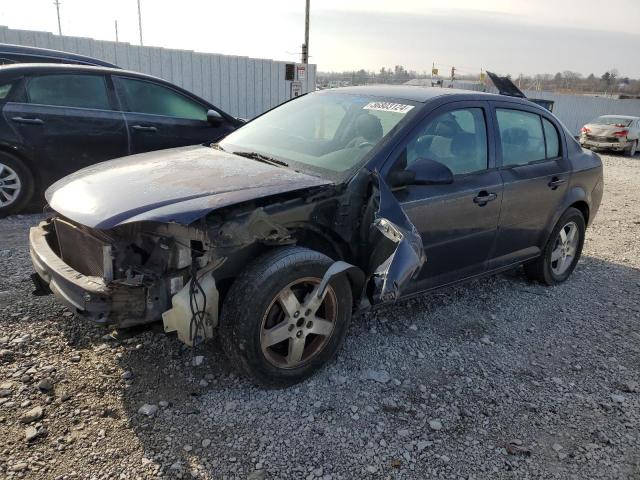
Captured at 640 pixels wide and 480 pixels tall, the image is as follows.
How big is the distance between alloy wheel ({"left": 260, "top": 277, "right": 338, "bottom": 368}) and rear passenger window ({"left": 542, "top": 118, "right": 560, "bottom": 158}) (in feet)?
9.10

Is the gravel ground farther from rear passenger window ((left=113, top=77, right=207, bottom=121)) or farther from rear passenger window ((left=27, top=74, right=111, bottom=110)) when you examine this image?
rear passenger window ((left=113, top=77, right=207, bottom=121))

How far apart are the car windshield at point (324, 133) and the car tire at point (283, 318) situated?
0.65 m

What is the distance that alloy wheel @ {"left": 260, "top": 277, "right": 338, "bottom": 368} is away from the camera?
280 cm

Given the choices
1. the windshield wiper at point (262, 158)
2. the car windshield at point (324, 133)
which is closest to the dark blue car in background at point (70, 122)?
the car windshield at point (324, 133)

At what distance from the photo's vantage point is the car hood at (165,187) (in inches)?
99.9

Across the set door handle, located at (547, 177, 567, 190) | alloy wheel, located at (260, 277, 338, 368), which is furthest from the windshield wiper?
door handle, located at (547, 177, 567, 190)

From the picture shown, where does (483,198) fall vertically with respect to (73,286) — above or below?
above

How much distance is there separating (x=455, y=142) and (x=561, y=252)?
197 cm

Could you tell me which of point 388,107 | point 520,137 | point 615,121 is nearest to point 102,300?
point 388,107

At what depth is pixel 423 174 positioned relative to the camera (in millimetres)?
3273

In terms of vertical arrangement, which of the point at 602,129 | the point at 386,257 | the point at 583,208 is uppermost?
the point at 386,257

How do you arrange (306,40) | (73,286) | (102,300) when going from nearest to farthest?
(102,300), (73,286), (306,40)

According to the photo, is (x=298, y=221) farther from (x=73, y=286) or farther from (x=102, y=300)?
(x=73, y=286)

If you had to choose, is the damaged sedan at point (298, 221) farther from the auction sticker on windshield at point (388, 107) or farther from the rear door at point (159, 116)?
the rear door at point (159, 116)
